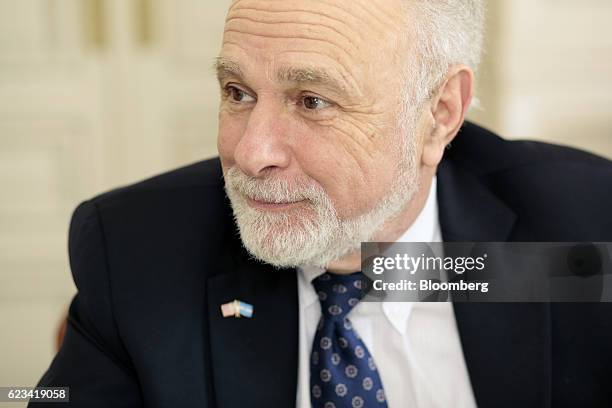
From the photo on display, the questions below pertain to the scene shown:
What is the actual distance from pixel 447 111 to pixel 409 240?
11.9 inches

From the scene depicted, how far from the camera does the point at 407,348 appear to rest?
1751 mm

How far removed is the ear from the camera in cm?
171

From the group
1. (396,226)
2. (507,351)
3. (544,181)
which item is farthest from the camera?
(544,181)

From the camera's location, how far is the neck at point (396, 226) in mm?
1736

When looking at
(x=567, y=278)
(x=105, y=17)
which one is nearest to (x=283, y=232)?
(x=567, y=278)

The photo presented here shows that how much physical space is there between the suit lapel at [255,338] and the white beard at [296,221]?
16 cm

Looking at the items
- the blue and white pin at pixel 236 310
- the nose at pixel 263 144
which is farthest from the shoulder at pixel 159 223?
the nose at pixel 263 144

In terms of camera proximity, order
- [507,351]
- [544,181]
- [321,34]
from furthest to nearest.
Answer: [544,181] → [507,351] → [321,34]

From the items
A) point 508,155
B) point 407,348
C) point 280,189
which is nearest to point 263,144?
point 280,189

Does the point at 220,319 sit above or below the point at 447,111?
below

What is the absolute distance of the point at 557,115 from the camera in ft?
12.4

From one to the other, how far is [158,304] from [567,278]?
2.91ft

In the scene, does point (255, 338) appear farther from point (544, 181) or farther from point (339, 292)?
point (544, 181)

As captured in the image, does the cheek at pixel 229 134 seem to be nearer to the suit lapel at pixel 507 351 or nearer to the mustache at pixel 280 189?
the mustache at pixel 280 189
